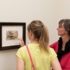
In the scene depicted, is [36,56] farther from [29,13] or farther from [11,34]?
[29,13]

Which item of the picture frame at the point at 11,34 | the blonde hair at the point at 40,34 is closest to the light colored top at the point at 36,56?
the blonde hair at the point at 40,34

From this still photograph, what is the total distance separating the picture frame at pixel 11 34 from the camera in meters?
2.18

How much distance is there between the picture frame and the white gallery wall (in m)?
0.06

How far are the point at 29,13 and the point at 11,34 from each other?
39 centimetres

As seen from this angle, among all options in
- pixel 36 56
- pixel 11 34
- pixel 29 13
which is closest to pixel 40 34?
pixel 36 56


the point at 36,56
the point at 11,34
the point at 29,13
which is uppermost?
the point at 29,13

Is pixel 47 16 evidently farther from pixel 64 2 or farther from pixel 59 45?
pixel 59 45

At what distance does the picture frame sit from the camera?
2176mm

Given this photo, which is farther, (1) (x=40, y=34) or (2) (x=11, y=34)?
(2) (x=11, y=34)

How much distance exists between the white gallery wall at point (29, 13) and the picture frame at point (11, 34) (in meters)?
0.06

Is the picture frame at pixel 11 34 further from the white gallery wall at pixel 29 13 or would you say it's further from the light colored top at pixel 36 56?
the light colored top at pixel 36 56

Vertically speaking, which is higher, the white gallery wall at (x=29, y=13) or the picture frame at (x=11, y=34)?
the white gallery wall at (x=29, y=13)

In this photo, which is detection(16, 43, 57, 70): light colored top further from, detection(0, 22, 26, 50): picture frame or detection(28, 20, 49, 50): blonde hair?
detection(0, 22, 26, 50): picture frame

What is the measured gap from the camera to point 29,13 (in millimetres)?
2498
